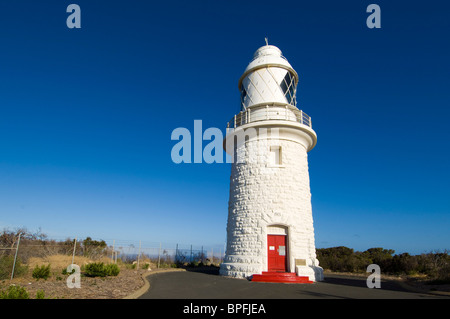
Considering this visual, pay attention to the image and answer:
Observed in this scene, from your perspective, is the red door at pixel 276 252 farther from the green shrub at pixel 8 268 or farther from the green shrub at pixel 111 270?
the green shrub at pixel 8 268

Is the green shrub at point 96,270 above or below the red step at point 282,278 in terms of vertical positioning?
above

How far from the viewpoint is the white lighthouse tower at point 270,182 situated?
14383mm

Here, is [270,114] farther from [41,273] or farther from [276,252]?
[41,273]

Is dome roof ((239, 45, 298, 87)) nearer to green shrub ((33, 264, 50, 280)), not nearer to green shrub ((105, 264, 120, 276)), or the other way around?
green shrub ((105, 264, 120, 276))

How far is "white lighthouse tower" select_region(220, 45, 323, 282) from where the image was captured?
1438 centimetres

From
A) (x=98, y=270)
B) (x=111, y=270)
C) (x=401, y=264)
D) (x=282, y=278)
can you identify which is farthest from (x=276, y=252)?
(x=401, y=264)

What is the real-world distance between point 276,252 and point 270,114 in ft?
25.8

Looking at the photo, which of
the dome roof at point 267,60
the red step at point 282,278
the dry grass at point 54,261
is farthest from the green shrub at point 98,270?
the dome roof at point 267,60
